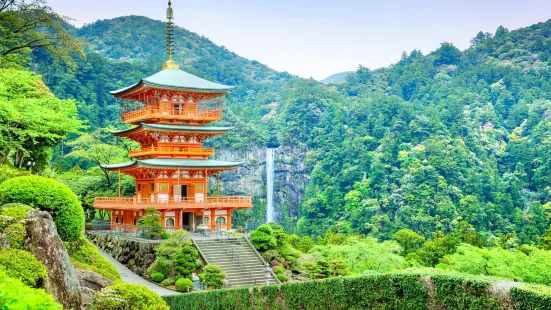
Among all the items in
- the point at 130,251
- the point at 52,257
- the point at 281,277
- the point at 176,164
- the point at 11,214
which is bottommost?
the point at 281,277

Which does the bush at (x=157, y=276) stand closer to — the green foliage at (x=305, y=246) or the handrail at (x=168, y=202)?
the handrail at (x=168, y=202)

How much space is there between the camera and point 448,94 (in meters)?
79.9

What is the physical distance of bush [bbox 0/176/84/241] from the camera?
15.2m

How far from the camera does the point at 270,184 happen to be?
65312mm

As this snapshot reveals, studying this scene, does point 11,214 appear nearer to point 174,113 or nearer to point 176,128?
point 176,128

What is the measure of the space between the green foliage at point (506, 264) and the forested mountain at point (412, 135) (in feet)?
65.8

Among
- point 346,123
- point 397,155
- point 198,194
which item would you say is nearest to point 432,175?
point 397,155

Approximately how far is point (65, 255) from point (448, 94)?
74.1 meters

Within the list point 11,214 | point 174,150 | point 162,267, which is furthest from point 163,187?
point 11,214

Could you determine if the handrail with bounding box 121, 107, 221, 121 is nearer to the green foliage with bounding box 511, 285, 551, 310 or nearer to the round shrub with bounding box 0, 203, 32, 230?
the round shrub with bounding box 0, 203, 32, 230

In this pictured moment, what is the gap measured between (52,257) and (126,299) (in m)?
1.87

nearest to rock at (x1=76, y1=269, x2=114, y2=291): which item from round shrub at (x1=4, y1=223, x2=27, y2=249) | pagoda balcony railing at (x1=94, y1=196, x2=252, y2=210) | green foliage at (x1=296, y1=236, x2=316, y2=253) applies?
round shrub at (x1=4, y1=223, x2=27, y2=249)

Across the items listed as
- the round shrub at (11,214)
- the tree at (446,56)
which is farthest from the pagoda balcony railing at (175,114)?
the tree at (446,56)

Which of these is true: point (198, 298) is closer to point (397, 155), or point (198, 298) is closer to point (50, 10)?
point (50, 10)
